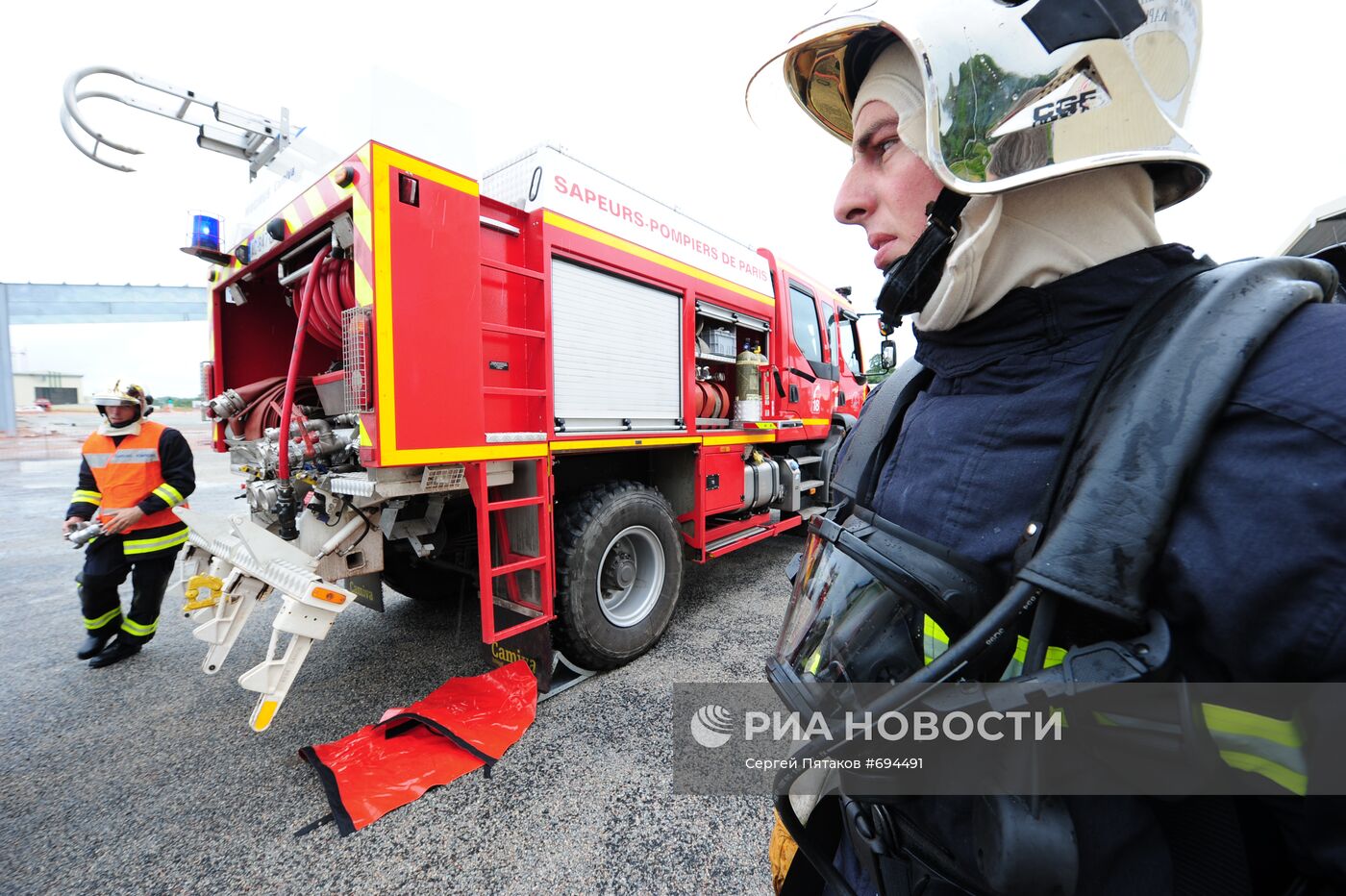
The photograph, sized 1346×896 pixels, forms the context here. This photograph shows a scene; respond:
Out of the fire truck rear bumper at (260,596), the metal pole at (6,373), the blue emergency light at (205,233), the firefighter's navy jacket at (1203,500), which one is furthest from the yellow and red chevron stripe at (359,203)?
the metal pole at (6,373)

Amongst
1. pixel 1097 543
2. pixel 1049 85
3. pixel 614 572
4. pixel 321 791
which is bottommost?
pixel 321 791

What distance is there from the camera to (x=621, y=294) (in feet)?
10.8

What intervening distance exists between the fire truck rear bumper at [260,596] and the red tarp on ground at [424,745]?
1.30 feet

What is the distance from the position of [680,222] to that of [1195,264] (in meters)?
3.37

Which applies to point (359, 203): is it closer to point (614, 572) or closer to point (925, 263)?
point (925, 263)

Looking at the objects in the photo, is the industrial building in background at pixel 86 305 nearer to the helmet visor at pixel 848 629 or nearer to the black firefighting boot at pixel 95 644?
the black firefighting boot at pixel 95 644

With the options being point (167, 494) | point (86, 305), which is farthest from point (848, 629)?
point (86, 305)

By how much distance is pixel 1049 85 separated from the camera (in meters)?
0.75

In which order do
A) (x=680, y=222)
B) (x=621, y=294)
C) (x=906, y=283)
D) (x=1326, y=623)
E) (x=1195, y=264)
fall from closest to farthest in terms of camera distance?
(x=1326, y=623)
(x=1195, y=264)
(x=906, y=283)
(x=621, y=294)
(x=680, y=222)

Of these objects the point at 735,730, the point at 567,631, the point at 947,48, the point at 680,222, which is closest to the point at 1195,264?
the point at 947,48

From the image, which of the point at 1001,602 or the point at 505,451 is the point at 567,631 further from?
the point at 1001,602

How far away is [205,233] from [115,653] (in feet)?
9.15

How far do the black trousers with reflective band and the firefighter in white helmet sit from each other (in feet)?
15.3

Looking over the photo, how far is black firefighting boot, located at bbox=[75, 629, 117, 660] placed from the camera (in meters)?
3.46
